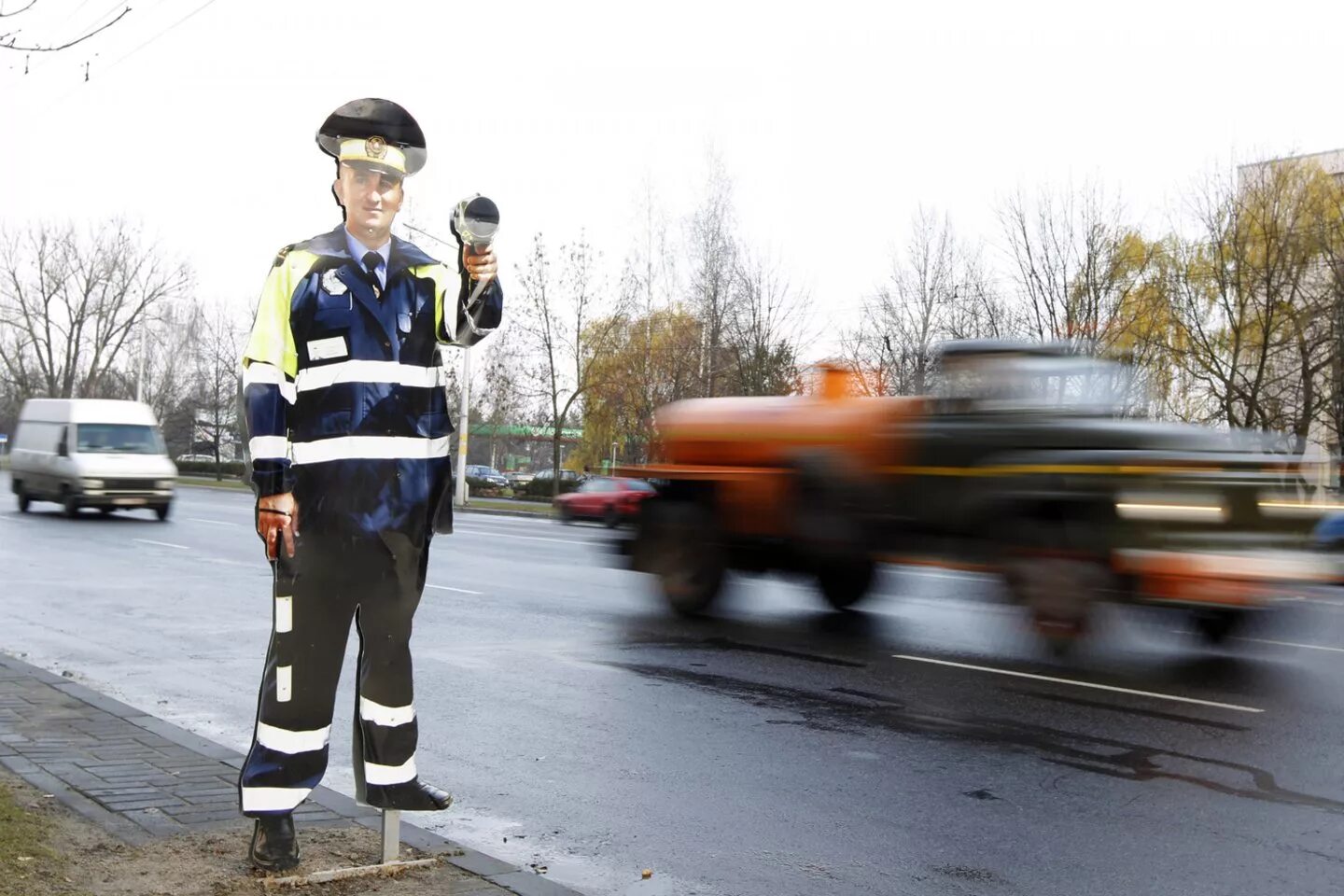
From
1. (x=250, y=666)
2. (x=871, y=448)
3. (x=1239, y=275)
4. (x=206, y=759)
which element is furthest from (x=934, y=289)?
(x=206, y=759)

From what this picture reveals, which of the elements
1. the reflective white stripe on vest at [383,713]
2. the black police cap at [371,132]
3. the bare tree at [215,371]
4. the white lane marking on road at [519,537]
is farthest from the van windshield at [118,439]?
the bare tree at [215,371]

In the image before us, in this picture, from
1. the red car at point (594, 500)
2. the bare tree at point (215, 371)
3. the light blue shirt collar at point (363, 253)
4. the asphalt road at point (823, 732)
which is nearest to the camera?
the light blue shirt collar at point (363, 253)

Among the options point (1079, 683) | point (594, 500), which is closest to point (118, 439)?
point (594, 500)

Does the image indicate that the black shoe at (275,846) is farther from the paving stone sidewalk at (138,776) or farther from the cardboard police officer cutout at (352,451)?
the paving stone sidewalk at (138,776)

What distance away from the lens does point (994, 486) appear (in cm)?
1085

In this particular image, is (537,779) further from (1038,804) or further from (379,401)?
(379,401)

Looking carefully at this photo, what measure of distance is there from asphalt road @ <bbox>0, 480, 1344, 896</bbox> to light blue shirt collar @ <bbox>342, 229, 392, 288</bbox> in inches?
90.1

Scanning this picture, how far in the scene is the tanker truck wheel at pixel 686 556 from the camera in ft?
42.4

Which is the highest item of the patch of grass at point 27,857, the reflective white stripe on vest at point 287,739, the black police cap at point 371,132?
the black police cap at point 371,132

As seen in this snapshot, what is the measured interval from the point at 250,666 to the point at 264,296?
6.06 meters

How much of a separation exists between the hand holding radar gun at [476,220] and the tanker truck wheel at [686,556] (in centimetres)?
861

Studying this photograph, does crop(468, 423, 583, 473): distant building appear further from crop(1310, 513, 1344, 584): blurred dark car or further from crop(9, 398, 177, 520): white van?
crop(1310, 513, 1344, 584): blurred dark car

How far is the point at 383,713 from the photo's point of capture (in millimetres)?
4711

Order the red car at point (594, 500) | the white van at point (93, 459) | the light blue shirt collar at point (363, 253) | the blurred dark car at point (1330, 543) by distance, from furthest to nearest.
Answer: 1. the red car at point (594, 500)
2. the white van at point (93, 459)
3. the blurred dark car at point (1330, 543)
4. the light blue shirt collar at point (363, 253)
